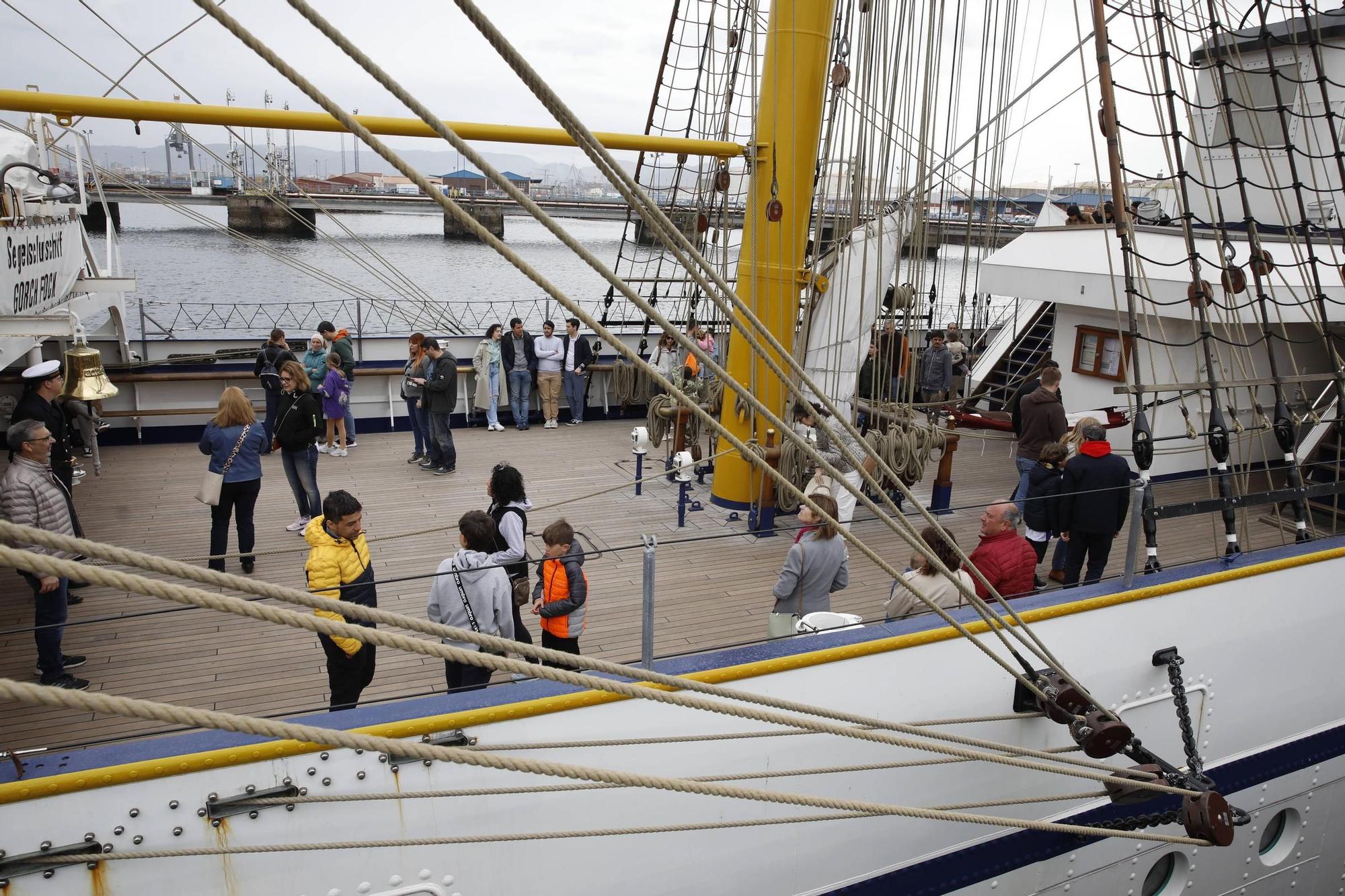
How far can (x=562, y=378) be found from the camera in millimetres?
→ 9531

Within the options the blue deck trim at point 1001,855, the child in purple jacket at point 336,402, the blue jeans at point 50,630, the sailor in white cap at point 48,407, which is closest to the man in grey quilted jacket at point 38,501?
the blue jeans at point 50,630

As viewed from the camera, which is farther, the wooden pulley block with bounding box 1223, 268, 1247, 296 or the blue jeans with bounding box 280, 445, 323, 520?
the blue jeans with bounding box 280, 445, 323, 520

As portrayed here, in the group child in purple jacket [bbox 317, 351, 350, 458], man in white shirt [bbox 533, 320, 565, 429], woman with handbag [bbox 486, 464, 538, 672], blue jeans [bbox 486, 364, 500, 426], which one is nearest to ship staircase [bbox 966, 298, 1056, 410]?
man in white shirt [bbox 533, 320, 565, 429]

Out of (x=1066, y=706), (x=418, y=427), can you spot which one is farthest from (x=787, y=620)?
(x=418, y=427)

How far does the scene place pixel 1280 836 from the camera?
481 centimetres

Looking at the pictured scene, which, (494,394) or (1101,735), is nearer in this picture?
(1101,735)

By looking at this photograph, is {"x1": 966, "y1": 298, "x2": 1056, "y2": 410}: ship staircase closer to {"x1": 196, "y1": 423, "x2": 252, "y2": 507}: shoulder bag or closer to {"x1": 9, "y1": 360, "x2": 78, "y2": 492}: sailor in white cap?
{"x1": 196, "y1": 423, "x2": 252, "y2": 507}: shoulder bag

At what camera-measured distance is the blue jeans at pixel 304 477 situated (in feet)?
19.7

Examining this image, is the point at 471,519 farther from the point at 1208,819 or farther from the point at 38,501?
the point at 1208,819

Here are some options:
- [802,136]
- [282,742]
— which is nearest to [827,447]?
[802,136]

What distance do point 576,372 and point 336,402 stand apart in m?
2.51

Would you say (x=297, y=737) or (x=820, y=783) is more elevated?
(x=297, y=737)

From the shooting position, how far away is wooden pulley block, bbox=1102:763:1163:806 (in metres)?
3.33

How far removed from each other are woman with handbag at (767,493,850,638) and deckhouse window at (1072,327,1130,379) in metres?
4.62
